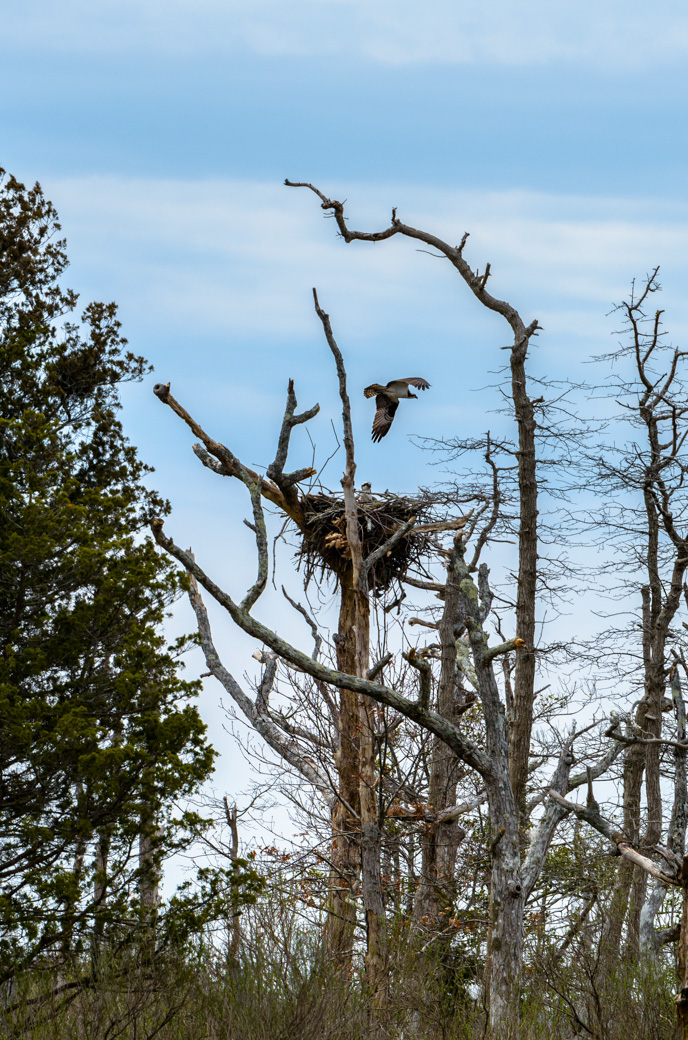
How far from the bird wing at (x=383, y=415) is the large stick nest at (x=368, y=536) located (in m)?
1.16

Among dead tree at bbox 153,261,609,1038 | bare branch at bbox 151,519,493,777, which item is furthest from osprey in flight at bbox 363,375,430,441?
bare branch at bbox 151,519,493,777

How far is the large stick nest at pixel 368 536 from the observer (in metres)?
13.4

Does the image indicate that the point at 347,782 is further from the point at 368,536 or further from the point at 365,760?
the point at 368,536

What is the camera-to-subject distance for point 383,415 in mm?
14352

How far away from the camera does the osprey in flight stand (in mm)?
13906

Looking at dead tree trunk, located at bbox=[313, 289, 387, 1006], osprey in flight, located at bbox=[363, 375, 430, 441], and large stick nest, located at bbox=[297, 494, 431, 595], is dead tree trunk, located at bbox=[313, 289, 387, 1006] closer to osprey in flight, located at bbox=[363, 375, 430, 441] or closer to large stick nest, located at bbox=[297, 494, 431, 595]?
large stick nest, located at bbox=[297, 494, 431, 595]

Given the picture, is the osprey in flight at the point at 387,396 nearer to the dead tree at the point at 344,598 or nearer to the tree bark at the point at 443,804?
the dead tree at the point at 344,598

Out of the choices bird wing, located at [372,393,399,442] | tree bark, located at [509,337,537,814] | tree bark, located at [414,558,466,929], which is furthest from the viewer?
bird wing, located at [372,393,399,442]

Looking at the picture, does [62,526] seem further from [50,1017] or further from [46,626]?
[50,1017]

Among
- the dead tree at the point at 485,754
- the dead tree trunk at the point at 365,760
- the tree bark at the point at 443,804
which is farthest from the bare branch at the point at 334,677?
the tree bark at the point at 443,804

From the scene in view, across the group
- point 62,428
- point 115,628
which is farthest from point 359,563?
Result: point 62,428

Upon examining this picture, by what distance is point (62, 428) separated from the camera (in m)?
17.4

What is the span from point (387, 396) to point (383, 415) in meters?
0.29

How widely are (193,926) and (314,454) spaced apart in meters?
5.82
